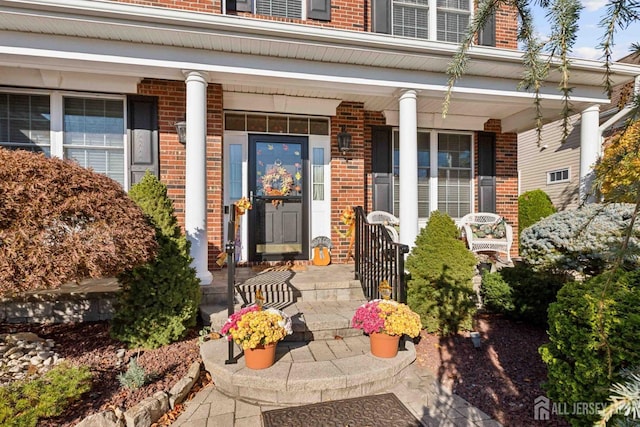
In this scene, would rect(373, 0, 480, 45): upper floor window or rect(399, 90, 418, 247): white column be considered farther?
rect(373, 0, 480, 45): upper floor window

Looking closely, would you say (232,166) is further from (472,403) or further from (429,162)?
(472,403)

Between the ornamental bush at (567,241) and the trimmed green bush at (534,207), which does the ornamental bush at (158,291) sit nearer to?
the ornamental bush at (567,241)

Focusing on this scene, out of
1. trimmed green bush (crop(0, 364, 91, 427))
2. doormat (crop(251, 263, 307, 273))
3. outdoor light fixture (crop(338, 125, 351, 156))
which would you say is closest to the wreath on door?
outdoor light fixture (crop(338, 125, 351, 156))

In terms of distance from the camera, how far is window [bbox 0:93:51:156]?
4344mm

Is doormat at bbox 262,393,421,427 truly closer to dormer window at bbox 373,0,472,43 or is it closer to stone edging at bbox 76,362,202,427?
stone edging at bbox 76,362,202,427

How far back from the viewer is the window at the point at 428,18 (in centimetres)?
552

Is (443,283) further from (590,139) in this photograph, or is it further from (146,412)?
(590,139)

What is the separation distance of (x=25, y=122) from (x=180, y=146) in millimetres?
1958

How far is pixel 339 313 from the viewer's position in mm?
3494

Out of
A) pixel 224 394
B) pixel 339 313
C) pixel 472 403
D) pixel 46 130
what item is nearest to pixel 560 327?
pixel 472 403

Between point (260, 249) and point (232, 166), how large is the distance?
53.7 inches

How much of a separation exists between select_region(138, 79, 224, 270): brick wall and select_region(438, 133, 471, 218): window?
393 centimetres

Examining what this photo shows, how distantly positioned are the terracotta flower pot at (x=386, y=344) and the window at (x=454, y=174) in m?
3.90

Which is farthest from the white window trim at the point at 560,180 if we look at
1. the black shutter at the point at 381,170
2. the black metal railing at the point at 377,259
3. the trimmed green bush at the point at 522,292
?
the black metal railing at the point at 377,259
